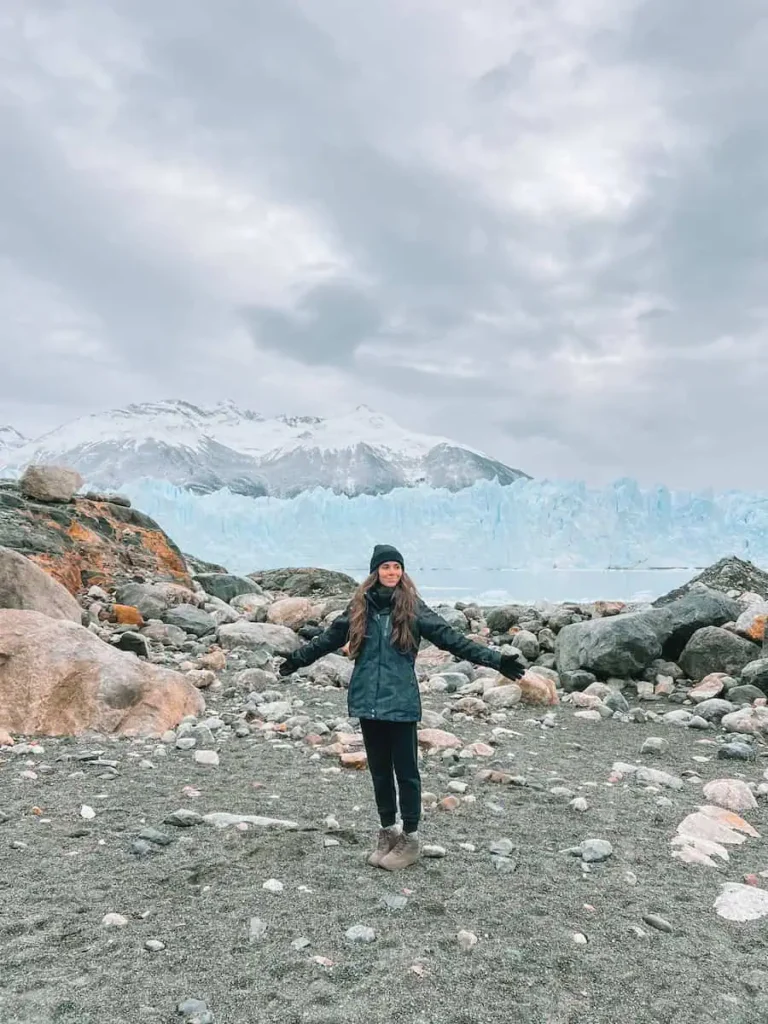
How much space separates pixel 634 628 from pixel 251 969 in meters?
8.90

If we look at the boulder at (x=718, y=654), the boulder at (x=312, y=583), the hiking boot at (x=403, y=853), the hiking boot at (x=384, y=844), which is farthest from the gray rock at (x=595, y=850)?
the boulder at (x=312, y=583)

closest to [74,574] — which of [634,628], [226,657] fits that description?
[226,657]

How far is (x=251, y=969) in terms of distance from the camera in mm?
2869

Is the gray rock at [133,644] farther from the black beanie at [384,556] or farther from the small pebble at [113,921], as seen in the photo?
the small pebble at [113,921]

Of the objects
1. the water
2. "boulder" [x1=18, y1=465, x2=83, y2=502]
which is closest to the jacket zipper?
"boulder" [x1=18, y1=465, x2=83, y2=502]

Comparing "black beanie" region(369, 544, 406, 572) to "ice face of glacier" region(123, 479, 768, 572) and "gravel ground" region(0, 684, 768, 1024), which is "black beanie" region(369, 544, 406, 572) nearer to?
"gravel ground" region(0, 684, 768, 1024)

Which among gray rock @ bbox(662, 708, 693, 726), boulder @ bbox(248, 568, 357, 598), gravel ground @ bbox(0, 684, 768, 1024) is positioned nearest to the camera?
gravel ground @ bbox(0, 684, 768, 1024)

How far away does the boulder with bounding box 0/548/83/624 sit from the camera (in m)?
8.78

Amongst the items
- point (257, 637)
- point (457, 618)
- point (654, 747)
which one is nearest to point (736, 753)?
point (654, 747)

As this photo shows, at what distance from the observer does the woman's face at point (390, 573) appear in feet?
14.2

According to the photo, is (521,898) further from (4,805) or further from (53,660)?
(53,660)

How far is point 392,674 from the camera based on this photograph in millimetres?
4168

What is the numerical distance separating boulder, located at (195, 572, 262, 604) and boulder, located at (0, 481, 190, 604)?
1242 millimetres

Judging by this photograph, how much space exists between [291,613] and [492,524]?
31.7m
